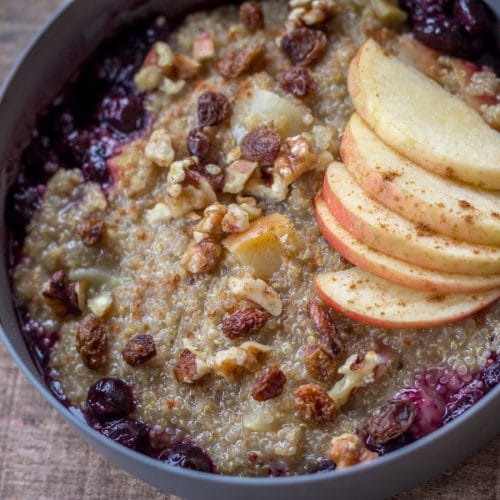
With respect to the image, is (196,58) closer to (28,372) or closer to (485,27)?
(485,27)

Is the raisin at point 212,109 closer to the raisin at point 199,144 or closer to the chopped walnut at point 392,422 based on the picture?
the raisin at point 199,144

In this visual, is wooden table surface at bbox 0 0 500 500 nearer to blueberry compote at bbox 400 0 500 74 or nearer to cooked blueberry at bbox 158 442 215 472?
cooked blueberry at bbox 158 442 215 472

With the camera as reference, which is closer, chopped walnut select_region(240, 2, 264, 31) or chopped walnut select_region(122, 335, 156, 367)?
chopped walnut select_region(122, 335, 156, 367)

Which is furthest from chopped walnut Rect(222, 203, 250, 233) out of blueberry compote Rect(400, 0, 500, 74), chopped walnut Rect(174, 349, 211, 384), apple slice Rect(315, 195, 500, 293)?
blueberry compote Rect(400, 0, 500, 74)

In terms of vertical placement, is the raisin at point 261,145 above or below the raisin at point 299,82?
below

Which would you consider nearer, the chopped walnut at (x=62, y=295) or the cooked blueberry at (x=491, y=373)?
the cooked blueberry at (x=491, y=373)

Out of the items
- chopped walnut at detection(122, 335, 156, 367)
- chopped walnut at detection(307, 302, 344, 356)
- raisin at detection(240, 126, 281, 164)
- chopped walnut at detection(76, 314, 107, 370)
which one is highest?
raisin at detection(240, 126, 281, 164)

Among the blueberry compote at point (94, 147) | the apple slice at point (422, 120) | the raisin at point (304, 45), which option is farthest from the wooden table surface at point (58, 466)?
the raisin at point (304, 45)
